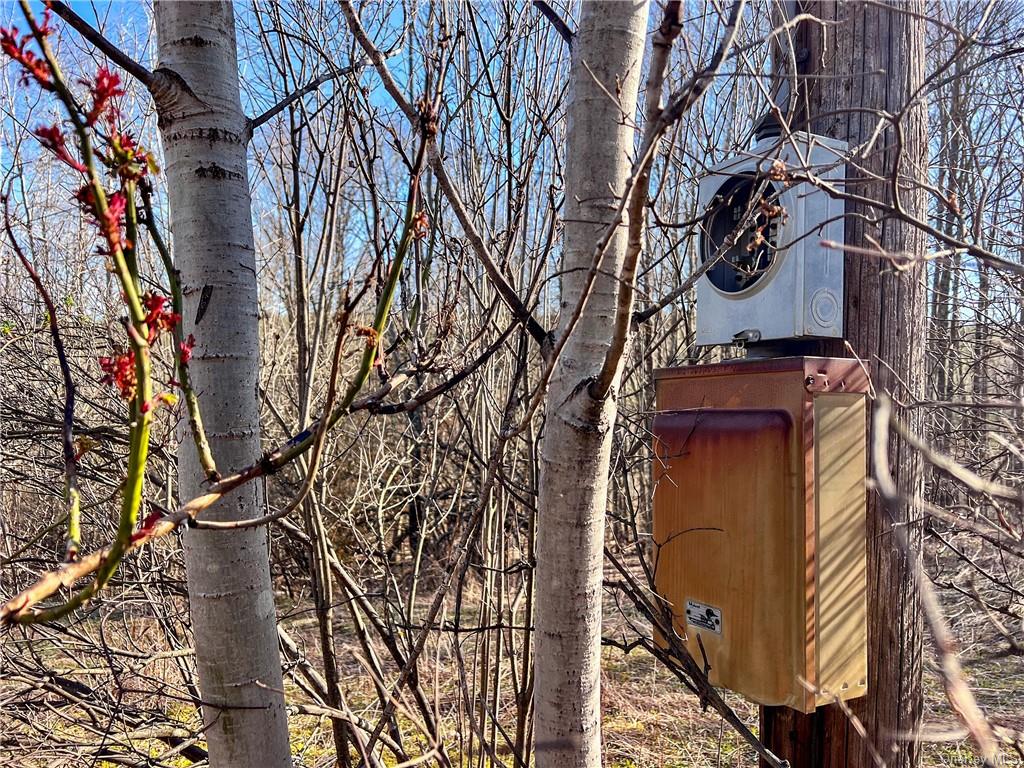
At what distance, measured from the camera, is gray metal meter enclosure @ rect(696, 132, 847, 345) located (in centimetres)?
184

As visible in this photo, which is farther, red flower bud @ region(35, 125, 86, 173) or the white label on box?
the white label on box

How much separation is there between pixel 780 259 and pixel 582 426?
3.09 ft

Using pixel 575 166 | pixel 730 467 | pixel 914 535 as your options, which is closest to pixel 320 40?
pixel 575 166

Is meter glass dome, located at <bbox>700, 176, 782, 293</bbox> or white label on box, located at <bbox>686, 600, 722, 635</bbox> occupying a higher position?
meter glass dome, located at <bbox>700, 176, 782, 293</bbox>

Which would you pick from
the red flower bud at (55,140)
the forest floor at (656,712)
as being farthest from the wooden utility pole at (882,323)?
the red flower bud at (55,140)

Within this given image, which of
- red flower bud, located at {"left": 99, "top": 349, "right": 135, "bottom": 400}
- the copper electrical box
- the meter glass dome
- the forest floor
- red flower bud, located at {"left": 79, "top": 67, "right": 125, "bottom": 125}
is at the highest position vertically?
the meter glass dome

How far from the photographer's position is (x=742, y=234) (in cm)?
203

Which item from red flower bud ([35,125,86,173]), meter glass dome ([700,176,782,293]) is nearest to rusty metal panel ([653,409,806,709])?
meter glass dome ([700,176,782,293])

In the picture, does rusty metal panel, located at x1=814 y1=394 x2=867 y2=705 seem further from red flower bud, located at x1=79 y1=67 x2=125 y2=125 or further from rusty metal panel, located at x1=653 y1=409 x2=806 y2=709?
red flower bud, located at x1=79 y1=67 x2=125 y2=125

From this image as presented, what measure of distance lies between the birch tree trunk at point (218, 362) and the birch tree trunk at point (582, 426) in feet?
1.90

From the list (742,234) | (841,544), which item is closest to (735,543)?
(841,544)

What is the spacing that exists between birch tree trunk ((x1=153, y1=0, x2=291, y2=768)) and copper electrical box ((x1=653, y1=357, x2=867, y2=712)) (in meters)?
1.11

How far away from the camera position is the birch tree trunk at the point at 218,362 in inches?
56.0

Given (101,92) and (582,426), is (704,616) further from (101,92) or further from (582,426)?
(101,92)
